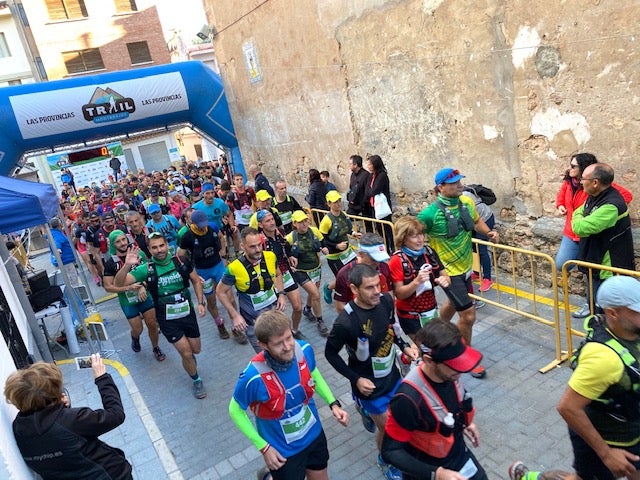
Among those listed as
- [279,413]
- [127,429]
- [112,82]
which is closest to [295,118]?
[112,82]

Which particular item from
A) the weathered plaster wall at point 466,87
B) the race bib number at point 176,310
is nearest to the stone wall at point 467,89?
the weathered plaster wall at point 466,87

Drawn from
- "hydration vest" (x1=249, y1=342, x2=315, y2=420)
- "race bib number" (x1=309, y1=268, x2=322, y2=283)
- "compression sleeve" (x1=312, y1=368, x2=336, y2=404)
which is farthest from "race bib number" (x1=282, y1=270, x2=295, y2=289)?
"hydration vest" (x1=249, y1=342, x2=315, y2=420)

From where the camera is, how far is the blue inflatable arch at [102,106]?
1245cm

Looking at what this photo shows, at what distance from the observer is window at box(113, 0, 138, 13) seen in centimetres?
3256

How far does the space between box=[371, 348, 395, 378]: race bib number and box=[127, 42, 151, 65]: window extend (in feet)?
117

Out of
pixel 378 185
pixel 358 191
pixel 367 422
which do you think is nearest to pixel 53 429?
pixel 367 422

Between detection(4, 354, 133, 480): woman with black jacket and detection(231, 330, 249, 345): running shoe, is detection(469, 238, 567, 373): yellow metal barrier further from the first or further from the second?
detection(4, 354, 133, 480): woman with black jacket

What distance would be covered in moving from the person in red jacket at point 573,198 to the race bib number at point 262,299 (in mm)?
3459

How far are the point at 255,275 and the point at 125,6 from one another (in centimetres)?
3471

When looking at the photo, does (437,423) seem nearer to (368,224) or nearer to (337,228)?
(337,228)

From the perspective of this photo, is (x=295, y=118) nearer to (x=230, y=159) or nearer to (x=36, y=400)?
(x=230, y=159)

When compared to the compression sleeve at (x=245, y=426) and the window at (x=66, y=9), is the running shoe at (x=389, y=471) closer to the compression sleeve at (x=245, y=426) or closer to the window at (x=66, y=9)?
the compression sleeve at (x=245, y=426)

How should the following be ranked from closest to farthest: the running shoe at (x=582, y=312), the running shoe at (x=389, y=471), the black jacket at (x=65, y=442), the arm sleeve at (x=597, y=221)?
the black jacket at (x=65, y=442)
the running shoe at (x=389, y=471)
the arm sleeve at (x=597, y=221)
the running shoe at (x=582, y=312)

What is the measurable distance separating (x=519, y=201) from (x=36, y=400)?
20.3 feet
